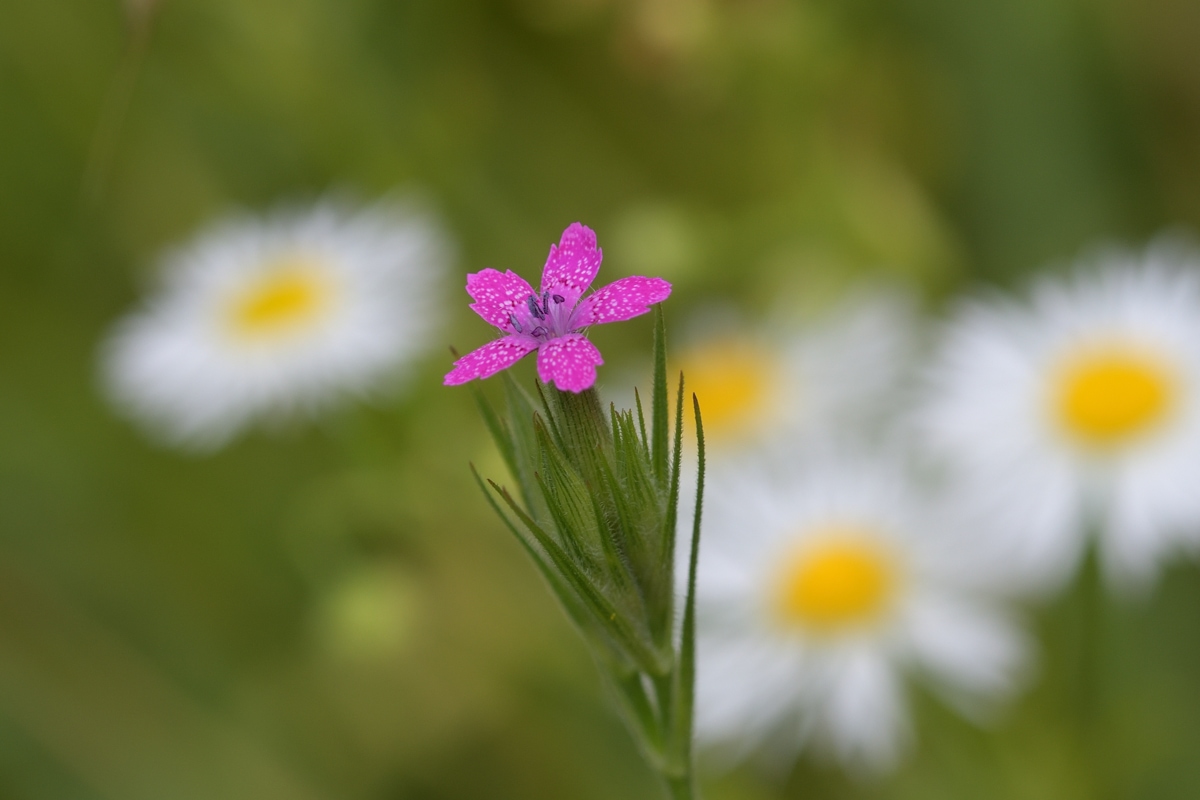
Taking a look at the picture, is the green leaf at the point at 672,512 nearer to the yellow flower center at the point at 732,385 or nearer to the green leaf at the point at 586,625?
the green leaf at the point at 586,625

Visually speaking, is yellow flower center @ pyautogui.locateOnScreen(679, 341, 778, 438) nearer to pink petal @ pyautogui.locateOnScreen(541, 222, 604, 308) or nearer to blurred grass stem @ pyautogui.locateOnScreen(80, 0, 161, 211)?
blurred grass stem @ pyautogui.locateOnScreen(80, 0, 161, 211)

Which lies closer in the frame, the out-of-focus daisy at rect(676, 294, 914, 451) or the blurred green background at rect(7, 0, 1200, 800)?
the blurred green background at rect(7, 0, 1200, 800)

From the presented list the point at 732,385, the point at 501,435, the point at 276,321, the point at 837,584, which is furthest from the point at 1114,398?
the point at 276,321

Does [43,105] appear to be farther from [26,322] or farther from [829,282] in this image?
[829,282]

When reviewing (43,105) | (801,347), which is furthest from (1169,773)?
→ (43,105)

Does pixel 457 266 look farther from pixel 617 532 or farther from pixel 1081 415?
pixel 617 532

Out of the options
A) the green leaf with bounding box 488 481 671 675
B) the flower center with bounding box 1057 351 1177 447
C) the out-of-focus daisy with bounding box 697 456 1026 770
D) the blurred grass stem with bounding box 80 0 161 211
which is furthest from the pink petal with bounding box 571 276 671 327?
the flower center with bounding box 1057 351 1177 447
